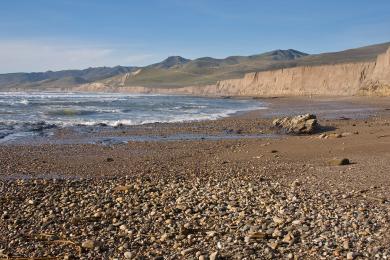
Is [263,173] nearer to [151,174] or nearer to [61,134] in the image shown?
[151,174]

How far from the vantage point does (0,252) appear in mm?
5945

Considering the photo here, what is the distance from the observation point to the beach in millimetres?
5910

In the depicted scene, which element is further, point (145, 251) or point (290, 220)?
point (290, 220)

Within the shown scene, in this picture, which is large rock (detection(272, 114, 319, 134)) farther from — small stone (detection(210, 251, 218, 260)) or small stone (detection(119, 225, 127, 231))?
small stone (detection(210, 251, 218, 260))

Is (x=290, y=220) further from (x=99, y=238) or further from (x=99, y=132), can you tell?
(x=99, y=132)

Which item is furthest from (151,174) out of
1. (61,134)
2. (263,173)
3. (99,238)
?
(61,134)

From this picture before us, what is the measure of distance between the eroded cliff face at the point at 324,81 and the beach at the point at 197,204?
170ft

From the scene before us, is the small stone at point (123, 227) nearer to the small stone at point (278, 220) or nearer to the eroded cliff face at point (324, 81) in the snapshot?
the small stone at point (278, 220)

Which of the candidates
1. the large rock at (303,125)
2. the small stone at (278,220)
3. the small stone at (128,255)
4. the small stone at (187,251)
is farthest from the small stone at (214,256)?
the large rock at (303,125)

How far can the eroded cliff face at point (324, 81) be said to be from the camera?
66.7 meters

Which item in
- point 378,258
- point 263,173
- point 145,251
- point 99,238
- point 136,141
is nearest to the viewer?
point 378,258

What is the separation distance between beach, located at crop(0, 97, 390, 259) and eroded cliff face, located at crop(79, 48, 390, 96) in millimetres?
51674

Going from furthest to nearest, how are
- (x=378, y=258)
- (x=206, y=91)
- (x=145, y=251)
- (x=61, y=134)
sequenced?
1. (x=206, y=91)
2. (x=61, y=134)
3. (x=145, y=251)
4. (x=378, y=258)

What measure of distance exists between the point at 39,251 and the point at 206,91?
452 ft
